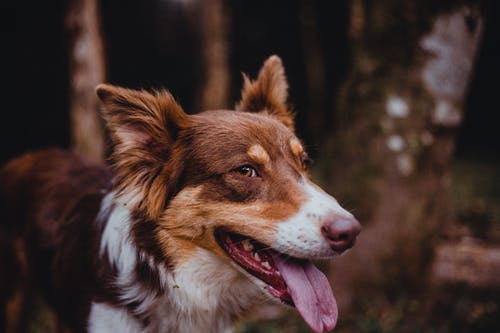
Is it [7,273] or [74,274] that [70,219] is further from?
[7,273]

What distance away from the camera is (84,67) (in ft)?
18.1

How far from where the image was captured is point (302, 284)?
2510mm

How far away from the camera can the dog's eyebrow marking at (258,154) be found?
8.91ft

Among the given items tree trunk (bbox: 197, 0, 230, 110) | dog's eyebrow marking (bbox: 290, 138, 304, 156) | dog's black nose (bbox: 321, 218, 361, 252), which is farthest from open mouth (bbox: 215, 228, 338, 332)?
tree trunk (bbox: 197, 0, 230, 110)

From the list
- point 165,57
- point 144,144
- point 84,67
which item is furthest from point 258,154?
point 165,57

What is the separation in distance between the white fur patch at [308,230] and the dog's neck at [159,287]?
49 centimetres

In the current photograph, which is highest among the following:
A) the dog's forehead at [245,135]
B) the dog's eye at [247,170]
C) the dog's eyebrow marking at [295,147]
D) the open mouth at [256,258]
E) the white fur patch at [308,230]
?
the dog's forehead at [245,135]

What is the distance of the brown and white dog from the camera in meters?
2.49

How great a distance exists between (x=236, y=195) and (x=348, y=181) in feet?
6.66

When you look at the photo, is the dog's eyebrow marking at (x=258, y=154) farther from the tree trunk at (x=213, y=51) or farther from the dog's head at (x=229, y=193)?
the tree trunk at (x=213, y=51)

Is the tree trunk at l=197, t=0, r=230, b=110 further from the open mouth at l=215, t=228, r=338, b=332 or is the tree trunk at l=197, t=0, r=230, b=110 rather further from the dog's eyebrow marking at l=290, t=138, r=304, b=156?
the open mouth at l=215, t=228, r=338, b=332

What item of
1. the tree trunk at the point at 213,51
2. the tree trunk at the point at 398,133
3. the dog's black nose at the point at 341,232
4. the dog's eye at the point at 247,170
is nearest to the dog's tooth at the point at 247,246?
the dog's eye at the point at 247,170

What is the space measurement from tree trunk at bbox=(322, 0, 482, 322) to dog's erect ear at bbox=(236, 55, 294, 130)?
3.55ft

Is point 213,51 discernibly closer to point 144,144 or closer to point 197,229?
point 144,144
